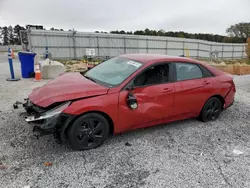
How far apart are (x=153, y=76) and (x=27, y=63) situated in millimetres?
7372

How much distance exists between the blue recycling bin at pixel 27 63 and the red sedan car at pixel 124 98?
5.97m

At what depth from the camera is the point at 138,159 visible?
320cm

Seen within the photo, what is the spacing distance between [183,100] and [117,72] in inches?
55.2

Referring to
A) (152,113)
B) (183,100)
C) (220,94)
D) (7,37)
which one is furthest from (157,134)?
(7,37)

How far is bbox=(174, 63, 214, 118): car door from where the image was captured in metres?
4.13

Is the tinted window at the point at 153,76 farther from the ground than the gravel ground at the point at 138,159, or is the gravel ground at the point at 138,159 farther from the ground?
the tinted window at the point at 153,76

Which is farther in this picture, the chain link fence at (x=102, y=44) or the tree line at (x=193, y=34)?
the tree line at (x=193, y=34)

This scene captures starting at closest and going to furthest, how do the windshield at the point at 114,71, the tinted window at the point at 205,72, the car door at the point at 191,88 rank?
the windshield at the point at 114,71, the car door at the point at 191,88, the tinted window at the point at 205,72

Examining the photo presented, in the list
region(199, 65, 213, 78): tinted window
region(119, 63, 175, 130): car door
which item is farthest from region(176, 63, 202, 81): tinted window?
region(119, 63, 175, 130): car door

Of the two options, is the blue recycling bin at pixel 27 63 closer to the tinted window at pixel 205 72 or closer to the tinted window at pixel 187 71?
the tinted window at pixel 187 71

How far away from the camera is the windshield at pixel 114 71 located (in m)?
3.71

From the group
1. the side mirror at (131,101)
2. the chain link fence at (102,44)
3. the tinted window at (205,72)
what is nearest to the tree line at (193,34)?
the chain link fence at (102,44)

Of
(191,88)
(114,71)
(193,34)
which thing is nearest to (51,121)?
(114,71)

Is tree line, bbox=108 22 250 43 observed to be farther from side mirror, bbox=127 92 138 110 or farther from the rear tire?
side mirror, bbox=127 92 138 110
